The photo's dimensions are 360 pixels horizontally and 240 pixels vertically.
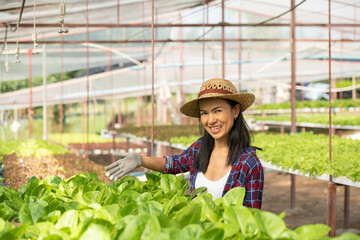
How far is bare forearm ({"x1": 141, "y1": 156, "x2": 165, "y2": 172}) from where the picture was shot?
2.09 metres

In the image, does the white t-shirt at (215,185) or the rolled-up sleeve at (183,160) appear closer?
the white t-shirt at (215,185)

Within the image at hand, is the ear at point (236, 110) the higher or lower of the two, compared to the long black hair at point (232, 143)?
higher

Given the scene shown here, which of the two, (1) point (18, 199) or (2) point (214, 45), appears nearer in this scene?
(1) point (18, 199)

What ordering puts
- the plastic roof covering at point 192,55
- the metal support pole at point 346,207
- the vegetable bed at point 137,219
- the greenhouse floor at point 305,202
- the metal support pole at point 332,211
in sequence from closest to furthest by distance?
the vegetable bed at point 137,219 → the metal support pole at point 332,211 → the metal support pole at point 346,207 → the greenhouse floor at point 305,202 → the plastic roof covering at point 192,55

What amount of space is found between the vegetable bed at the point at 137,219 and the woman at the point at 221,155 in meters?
0.41

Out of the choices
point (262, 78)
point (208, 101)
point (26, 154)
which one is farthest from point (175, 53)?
point (208, 101)

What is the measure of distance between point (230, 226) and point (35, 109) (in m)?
11.8

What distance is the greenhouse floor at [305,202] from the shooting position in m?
5.46

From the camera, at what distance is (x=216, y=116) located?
1974 mm

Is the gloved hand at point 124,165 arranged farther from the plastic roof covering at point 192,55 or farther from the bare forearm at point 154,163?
the plastic roof covering at point 192,55

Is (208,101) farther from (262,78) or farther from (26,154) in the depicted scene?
(262,78)

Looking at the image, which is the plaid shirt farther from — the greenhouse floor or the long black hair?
the greenhouse floor

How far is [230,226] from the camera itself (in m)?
1.05

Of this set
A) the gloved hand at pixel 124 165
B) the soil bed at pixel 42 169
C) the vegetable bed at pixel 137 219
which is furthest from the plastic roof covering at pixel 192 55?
the vegetable bed at pixel 137 219
